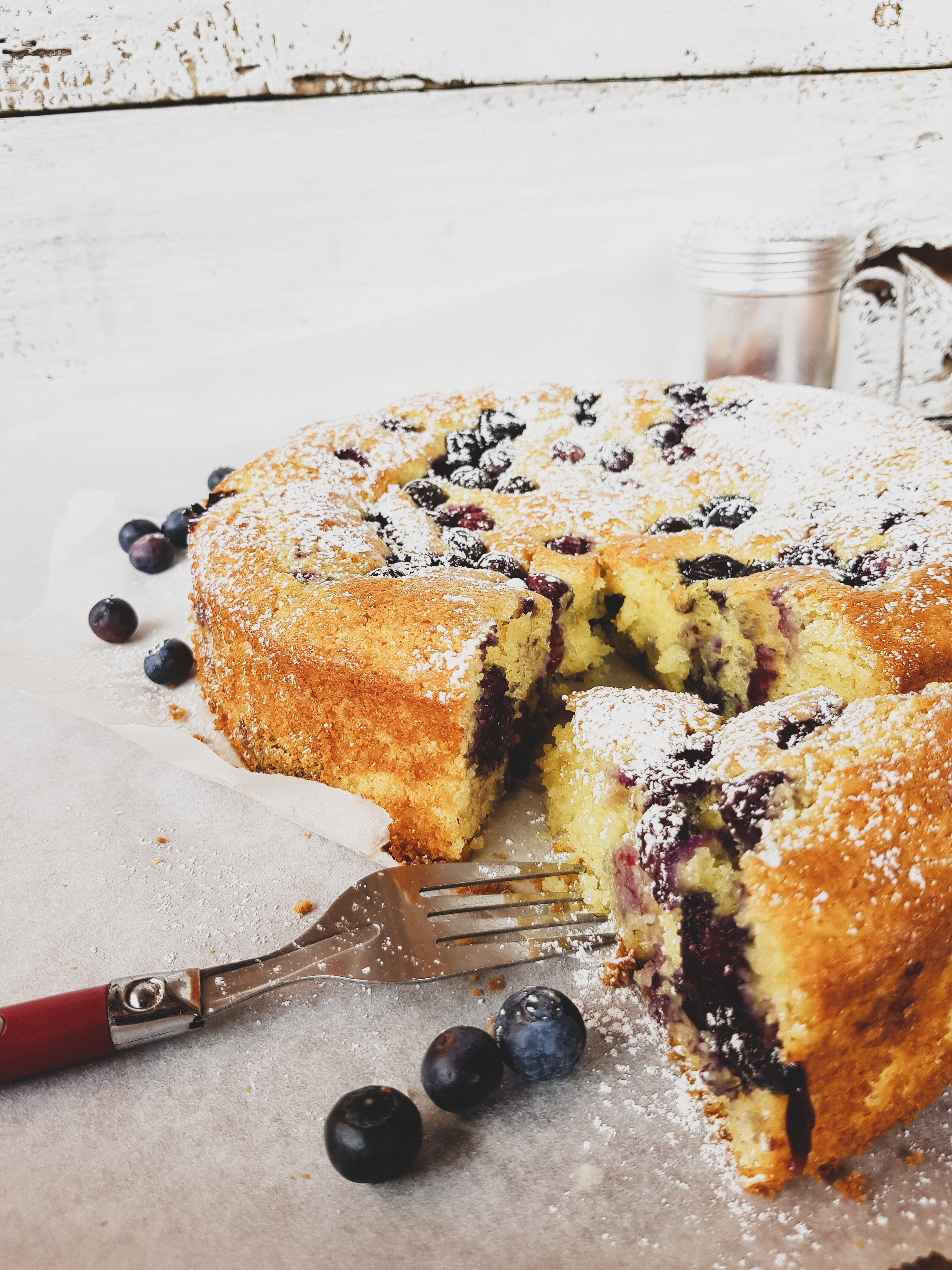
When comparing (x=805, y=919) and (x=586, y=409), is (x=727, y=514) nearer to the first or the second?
(x=586, y=409)

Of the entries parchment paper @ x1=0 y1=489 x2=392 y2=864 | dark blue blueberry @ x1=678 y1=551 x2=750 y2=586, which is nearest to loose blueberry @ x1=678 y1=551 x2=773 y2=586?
dark blue blueberry @ x1=678 y1=551 x2=750 y2=586

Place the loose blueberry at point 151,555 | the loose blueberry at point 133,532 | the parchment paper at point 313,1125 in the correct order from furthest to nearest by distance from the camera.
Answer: the loose blueberry at point 133,532 < the loose blueberry at point 151,555 < the parchment paper at point 313,1125

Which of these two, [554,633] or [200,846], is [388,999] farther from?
[554,633]

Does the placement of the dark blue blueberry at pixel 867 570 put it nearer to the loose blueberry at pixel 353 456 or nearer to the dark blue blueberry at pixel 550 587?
the dark blue blueberry at pixel 550 587

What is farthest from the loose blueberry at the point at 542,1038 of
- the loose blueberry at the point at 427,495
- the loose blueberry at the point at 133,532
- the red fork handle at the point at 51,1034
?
the loose blueberry at the point at 133,532

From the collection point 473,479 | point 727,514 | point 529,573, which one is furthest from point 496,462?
point 727,514

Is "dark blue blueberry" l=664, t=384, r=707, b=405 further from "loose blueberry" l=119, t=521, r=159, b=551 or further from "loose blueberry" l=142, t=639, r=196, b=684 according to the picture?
"loose blueberry" l=119, t=521, r=159, b=551
